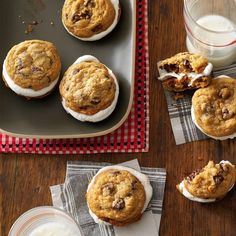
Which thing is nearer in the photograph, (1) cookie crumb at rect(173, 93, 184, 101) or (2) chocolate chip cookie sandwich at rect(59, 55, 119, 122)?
(2) chocolate chip cookie sandwich at rect(59, 55, 119, 122)

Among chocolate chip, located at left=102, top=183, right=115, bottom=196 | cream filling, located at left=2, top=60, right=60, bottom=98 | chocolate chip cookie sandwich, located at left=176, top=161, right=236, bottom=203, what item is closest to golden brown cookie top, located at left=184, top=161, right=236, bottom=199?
chocolate chip cookie sandwich, located at left=176, top=161, right=236, bottom=203

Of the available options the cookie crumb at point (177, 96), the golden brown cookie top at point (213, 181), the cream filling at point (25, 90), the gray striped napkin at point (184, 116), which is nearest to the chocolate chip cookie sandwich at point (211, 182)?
the golden brown cookie top at point (213, 181)

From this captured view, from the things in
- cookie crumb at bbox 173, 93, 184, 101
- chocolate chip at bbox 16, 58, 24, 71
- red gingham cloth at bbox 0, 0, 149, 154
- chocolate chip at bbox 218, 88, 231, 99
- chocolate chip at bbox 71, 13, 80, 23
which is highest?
chocolate chip at bbox 71, 13, 80, 23

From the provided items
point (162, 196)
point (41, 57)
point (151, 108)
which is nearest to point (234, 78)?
point (151, 108)

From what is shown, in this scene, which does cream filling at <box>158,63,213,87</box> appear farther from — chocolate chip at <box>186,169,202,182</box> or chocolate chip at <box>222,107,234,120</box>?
chocolate chip at <box>186,169,202,182</box>

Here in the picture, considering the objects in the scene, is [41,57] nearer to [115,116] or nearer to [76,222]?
[115,116]

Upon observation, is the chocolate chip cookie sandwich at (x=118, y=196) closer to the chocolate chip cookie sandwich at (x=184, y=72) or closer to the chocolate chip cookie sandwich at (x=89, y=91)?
the chocolate chip cookie sandwich at (x=89, y=91)
